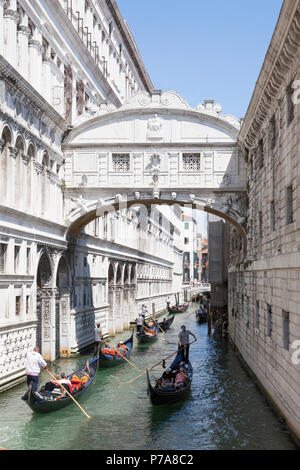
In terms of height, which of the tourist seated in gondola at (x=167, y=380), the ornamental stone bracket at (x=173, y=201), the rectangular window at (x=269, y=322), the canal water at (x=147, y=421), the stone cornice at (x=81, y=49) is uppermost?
the stone cornice at (x=81, y=49)

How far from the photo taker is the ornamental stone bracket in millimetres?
19547

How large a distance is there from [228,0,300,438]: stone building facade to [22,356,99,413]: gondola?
4.33 m

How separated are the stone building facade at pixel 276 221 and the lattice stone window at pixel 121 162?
3817mm

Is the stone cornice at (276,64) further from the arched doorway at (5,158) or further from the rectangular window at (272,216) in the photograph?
the arched doorway at (5,158)

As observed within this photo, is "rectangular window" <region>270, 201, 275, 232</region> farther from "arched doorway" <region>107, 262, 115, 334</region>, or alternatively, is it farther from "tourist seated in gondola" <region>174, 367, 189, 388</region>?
"arched doorway" <region>107, 262, 115, 334</region>

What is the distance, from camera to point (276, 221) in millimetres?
13328

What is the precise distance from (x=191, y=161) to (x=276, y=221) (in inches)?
272

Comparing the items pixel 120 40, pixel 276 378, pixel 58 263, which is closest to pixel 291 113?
pixel 276 378

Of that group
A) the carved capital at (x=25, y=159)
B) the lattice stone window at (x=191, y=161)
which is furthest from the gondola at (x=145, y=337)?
the carved capital at (x=25, y=159)

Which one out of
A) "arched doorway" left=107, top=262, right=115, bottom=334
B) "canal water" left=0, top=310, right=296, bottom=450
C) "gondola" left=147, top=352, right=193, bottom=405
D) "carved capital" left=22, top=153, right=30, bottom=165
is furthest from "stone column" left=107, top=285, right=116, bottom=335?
"gondola" left=147, top=352, right=193, bottom=405

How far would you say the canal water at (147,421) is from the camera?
431 inches

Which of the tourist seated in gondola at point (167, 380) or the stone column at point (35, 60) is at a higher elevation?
the stone column at point (35, 60)

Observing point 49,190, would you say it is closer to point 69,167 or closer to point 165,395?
point 69,167

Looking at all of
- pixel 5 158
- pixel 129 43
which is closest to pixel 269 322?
pixel 5 158
